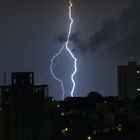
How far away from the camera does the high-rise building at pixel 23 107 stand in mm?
50000

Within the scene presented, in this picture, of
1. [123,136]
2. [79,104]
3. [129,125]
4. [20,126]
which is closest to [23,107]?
[20,126]

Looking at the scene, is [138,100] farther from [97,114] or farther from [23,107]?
[23,107]

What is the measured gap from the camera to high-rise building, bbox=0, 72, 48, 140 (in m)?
50.0

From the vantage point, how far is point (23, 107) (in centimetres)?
5128

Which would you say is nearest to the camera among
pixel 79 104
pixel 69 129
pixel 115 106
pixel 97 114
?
pixel 69 129

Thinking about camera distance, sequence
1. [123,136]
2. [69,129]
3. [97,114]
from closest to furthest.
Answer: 1. [123,136]
2. [69,129]
3. [97,114]

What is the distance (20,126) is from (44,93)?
2.70 metres

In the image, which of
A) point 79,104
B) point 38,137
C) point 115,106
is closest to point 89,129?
point 38,137

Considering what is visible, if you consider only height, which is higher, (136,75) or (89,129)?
(136,75)

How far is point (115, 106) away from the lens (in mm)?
72500

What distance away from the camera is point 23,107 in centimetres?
5128

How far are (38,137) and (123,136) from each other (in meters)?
5.76

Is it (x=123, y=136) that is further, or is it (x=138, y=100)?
(x=138, y=100)

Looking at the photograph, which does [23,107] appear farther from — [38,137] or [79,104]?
[79,104]
